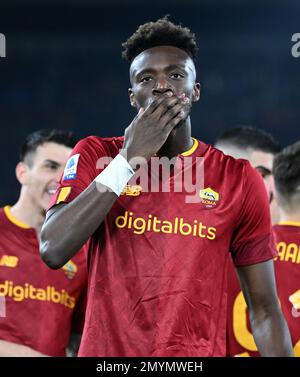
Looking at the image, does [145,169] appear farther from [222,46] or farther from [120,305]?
[222,46]

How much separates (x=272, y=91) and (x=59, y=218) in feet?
13.3

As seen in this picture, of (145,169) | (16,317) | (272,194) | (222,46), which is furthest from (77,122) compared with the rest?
(145,169)

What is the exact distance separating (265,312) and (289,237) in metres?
1.36

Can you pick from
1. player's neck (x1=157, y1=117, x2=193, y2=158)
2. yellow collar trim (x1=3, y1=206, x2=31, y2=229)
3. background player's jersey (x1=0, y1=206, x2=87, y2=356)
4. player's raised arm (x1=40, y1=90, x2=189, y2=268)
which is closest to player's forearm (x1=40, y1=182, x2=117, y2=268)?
player's raised arm (x1=40, y1=90, x2=189, y2=268)

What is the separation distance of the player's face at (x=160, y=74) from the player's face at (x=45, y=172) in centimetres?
199

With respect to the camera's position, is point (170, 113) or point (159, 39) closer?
point (170, 113)

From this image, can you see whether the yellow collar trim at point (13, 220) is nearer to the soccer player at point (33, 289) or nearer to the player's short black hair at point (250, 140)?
the soccer player at point (33, 289)

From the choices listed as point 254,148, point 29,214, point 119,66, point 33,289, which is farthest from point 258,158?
point 119,66

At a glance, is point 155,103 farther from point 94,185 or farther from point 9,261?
point 9,261

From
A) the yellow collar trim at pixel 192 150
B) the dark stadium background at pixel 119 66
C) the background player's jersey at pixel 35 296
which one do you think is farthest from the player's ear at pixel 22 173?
the yellow collar trim at pixel 192 150

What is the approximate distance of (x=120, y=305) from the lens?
2305 mm

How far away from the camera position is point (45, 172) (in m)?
4.59

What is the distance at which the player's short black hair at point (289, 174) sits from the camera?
4.04m

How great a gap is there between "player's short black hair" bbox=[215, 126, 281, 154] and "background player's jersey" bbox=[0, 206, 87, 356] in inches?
47.8
